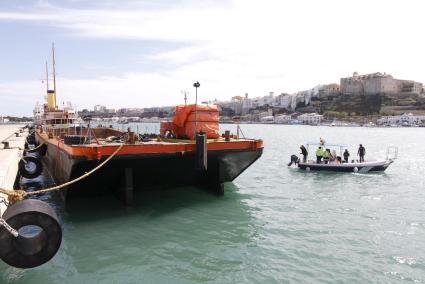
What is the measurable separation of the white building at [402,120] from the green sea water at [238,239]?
165802mm

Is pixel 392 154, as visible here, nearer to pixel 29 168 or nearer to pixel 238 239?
pixel 238 239

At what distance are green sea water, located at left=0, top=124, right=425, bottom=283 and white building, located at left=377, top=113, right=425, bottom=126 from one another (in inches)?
6528

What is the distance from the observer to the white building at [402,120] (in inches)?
6604

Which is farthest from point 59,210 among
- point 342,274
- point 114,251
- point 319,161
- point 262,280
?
point 319,161

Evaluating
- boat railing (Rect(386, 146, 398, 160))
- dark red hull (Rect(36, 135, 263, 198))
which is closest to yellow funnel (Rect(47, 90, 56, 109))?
dark red hull (Rect(36, 135, 263, 198))

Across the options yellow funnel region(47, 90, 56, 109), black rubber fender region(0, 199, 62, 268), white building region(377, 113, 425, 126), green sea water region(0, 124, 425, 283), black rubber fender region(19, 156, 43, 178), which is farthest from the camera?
white building region(377, 113, 425, 126)

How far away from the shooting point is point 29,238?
6973 millimetres

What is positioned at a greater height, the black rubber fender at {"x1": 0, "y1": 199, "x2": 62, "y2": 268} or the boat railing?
the black rubber fender at {"x1": 0, "y1": 199, "x2": 62, "y2": 268}

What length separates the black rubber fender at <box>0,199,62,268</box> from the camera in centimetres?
675

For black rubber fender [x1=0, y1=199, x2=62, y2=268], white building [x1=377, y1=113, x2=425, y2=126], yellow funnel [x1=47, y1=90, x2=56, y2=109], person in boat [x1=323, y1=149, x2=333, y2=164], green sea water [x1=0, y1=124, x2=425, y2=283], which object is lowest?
green sea water [x1=0, y1=124, x2=425, y2=283]

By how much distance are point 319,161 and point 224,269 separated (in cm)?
1927

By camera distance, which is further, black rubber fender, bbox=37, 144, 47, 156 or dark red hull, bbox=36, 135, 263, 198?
black rubber fender, bbox=37, 144, 47, 156

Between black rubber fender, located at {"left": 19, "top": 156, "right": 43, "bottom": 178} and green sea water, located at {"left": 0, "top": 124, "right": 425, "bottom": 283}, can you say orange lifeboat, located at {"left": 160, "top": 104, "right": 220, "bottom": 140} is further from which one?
black rubber fender, located at {"left": 19, "top": 156, "right": 43, "bottom": 178}

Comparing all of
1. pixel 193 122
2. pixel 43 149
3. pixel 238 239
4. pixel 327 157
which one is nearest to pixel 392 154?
pixel 327 157
